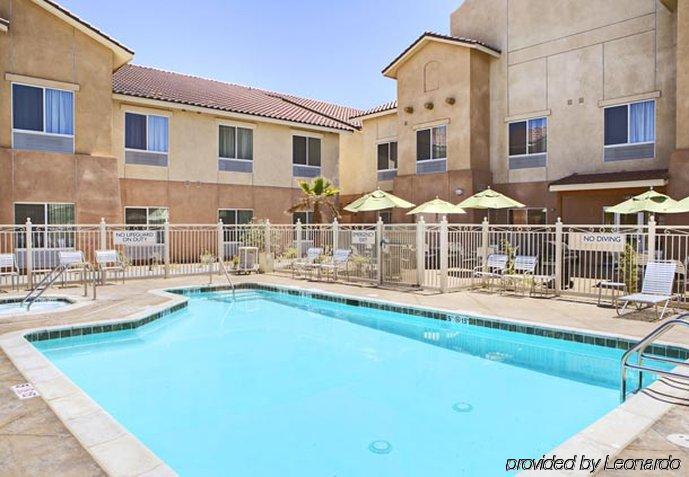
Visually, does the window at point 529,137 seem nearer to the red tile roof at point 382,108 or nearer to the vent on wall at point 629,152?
the vent on wall at point 629,152

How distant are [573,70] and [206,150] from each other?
15771 mm

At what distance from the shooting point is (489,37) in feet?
73.3

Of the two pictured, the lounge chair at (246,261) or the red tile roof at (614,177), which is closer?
the red tile roof at (614,177)

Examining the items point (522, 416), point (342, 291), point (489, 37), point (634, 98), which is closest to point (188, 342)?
point (342, 291)

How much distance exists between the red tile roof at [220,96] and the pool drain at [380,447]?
61.8ft

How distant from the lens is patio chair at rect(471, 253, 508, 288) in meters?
13.6

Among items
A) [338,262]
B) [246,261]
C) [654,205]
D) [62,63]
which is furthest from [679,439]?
[62,63]

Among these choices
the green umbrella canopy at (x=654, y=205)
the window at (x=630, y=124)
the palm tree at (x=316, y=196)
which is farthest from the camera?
the palm tree at (x=316, y=196)

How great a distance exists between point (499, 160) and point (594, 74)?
4.82 meters

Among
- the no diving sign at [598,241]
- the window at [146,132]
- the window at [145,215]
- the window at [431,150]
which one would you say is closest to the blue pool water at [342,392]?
the no diving sign at [598,241]

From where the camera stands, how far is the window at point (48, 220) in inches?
690

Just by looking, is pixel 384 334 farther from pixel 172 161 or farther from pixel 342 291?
pixel 172 161

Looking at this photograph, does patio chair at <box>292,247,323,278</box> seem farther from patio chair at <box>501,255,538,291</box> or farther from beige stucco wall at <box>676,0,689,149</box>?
beige stucco wall at <box>676,0,689,149</box>

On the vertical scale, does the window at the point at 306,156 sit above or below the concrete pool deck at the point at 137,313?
above
